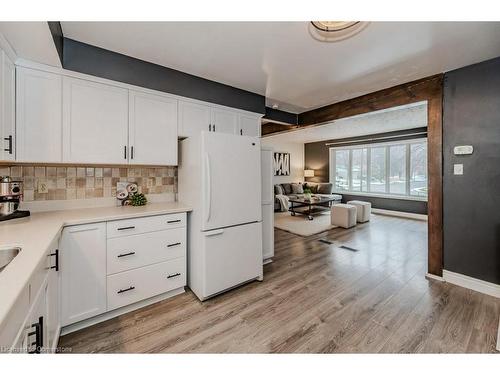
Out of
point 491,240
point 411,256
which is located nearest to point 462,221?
point 491,240

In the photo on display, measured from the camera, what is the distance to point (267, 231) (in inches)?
119

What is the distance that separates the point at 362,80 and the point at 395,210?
5195 mm

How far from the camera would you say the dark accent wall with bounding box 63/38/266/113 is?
1.90 m

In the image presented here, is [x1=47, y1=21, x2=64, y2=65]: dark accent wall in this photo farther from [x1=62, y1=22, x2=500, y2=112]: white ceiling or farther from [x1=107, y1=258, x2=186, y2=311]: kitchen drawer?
[x1=107, y1=258, x2=186, y2=311]: kitchen drawer

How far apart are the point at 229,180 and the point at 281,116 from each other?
213 cm

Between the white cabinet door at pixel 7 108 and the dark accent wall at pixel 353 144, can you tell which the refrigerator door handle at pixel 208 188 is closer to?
the white cabinet door at pixel 7 108

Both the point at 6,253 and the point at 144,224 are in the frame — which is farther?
the point at 144,224

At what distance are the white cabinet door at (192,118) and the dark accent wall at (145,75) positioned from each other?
114 millimetres

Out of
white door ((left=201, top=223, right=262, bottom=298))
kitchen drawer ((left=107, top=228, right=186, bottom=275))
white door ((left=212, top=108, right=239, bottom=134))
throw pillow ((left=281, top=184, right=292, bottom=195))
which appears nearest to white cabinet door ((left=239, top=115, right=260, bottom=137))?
white door ((left=212, top=108, right=239, bottom=134))

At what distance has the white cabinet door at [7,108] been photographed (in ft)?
4.87

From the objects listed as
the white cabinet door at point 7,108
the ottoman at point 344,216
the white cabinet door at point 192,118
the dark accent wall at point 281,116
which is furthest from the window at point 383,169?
the white cabinet door at point 7,108

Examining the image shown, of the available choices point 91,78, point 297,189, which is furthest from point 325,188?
point 91,78

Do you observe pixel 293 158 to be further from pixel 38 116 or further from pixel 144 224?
pixel 38 116

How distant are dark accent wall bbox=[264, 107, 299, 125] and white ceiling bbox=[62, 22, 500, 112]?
94cm
